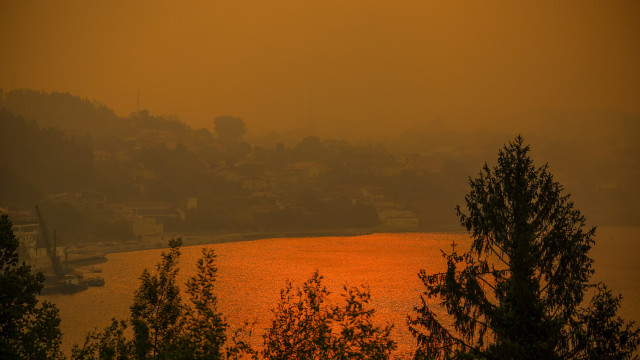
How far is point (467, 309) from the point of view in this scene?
1120 cm

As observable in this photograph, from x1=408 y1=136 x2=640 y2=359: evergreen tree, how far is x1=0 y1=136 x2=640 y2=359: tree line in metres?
0.02

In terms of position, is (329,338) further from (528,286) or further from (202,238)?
(202,238)

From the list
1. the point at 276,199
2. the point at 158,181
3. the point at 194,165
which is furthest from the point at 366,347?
the point at 194,165

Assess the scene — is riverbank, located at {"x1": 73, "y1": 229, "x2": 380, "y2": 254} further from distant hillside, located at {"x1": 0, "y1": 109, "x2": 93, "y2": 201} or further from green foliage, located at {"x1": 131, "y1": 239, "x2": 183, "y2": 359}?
green foliage, located at {"x1": 131, "y1": 239, "x2": 183, "y2": 359}

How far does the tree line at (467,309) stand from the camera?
29.1ft

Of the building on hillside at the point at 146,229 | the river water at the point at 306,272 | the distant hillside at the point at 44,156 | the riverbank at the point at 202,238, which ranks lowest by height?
the river water at the point at 306,272

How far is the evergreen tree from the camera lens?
944cm

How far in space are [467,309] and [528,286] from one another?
1743mm

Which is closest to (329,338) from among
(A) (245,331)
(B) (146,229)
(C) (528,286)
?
(A) (245,331)

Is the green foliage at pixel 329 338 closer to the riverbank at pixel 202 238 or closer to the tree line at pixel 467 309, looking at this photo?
the tree line at pixel 467 309

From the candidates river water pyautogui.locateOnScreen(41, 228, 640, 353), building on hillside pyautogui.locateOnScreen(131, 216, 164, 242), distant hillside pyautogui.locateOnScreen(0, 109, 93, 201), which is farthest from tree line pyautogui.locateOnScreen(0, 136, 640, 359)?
distant hillside pyautogui.locateOnScreen(0, 109, 93, 201)

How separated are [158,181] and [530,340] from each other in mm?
166425

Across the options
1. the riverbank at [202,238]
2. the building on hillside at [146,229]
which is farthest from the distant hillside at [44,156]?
the riverbank at [202,238]

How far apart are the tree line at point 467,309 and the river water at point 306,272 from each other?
68.4 feet
